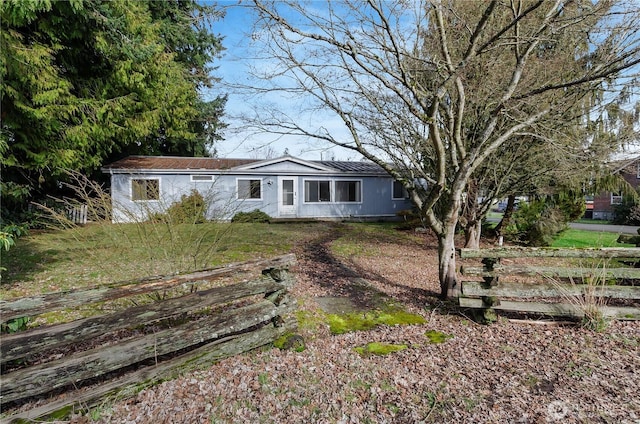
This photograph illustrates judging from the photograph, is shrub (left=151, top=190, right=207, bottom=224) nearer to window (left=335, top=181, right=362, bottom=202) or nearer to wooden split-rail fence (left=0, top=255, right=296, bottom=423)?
wooden split-rail fence (left=0, top=255, right=296, bottom=423)

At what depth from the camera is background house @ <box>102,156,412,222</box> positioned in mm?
16719

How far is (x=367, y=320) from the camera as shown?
4.90 m

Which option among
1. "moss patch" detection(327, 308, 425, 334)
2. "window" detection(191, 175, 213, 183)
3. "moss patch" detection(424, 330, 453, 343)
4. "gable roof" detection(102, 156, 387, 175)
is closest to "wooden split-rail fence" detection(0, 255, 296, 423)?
"moss patch" detection(327, 308, 425, 334)

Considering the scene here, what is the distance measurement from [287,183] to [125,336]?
14.7 metres

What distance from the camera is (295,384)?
322cm

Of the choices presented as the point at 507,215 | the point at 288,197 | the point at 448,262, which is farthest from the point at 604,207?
the point at 448,262

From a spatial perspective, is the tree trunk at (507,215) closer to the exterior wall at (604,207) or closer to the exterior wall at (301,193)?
the exterior wall at (301,193)

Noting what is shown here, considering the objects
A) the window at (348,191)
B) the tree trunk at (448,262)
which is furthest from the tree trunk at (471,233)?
the window at (348,191)

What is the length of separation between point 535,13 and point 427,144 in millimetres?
3222

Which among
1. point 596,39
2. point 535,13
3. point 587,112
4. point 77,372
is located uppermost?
point 535,13

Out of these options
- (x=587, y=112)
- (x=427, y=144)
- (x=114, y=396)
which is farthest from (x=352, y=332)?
(x=587, y=112)

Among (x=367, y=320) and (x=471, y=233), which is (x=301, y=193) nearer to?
(x=471, y=233)

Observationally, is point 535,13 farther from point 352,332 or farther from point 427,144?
point 352,332

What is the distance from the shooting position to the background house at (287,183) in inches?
658
